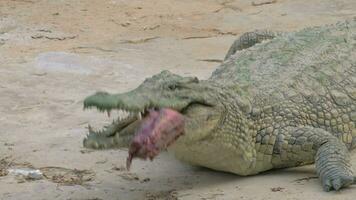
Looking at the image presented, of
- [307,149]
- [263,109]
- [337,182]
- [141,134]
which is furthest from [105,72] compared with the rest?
[337,182]

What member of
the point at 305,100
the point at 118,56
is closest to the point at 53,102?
the point at 118,56

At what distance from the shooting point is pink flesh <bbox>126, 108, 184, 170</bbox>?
4.36 m

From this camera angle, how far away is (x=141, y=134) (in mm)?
4371

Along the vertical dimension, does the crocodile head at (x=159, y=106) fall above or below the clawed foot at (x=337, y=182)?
above

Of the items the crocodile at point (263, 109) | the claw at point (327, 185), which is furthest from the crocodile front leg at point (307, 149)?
the claw at point (327, 185)

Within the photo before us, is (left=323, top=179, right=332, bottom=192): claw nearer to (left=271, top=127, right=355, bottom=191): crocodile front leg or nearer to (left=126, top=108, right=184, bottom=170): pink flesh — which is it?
(left=271, top=127, right=355, bottom=191): crocodile front leg

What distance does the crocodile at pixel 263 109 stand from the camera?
4535 mm

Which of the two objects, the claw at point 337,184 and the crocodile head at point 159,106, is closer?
the crocodile head at point 159,106

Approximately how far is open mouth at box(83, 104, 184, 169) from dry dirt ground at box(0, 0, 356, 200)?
0.47 m

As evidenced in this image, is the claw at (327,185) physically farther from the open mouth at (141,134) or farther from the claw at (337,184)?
the open mouth at (141,134)

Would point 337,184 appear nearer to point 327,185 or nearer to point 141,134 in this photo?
point 327,185

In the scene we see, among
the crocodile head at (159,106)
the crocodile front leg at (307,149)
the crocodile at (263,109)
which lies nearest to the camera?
the crocodile head at (159,106)

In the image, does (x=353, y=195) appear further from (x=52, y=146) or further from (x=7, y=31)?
(x=7, y=31)

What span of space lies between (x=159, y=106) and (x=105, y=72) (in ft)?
11.0
